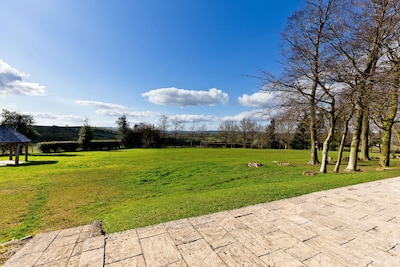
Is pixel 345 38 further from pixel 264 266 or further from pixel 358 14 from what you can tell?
pixel 264 266

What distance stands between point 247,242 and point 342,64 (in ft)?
27.6

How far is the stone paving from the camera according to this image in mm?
2082

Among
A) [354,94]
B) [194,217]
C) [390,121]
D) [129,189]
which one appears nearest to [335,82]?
[354,94]

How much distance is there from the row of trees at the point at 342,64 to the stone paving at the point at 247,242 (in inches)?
215

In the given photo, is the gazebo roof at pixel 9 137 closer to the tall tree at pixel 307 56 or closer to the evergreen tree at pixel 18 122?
the evergreen tree at pixel 18 122

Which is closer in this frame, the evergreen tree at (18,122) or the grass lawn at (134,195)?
the grass lawn at (134,195)

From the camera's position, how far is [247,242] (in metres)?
2.42

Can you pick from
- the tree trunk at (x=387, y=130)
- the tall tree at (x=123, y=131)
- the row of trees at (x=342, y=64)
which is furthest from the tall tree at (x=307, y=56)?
the tall tree at (x=123, y=131)

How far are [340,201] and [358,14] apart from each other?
8551 millimetres

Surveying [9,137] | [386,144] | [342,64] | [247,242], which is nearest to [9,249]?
[247,242]

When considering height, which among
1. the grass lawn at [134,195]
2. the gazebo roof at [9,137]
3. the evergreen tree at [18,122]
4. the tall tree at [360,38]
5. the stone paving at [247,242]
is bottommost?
the grass lawn at [134,195]

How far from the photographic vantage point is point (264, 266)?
196 cm

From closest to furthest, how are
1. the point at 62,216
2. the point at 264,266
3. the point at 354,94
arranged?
the point at 264,266, the point at 62,216, the point at 354,94

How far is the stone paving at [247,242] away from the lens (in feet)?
6.83
